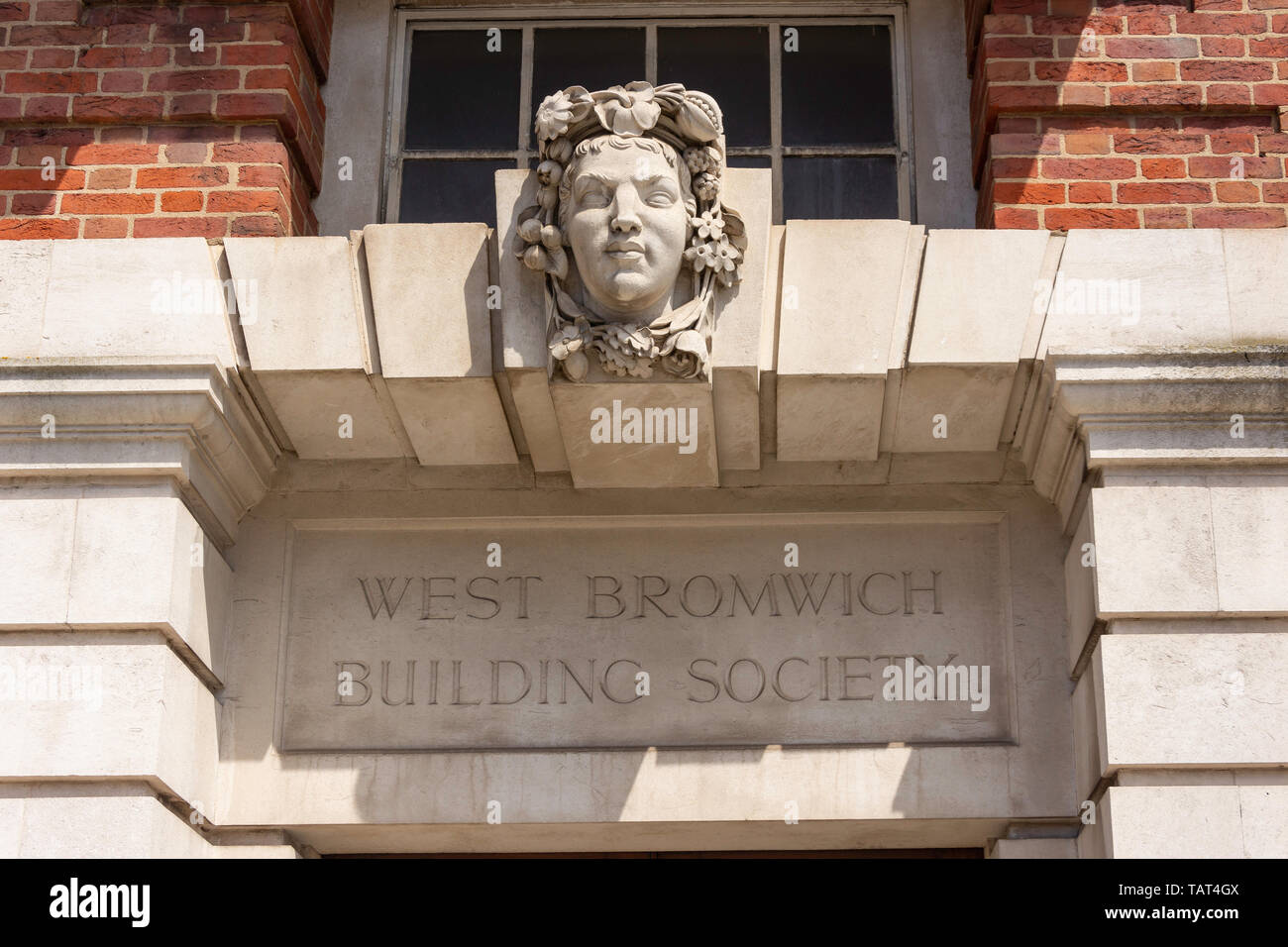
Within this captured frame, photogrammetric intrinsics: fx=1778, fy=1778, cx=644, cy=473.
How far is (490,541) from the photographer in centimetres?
701

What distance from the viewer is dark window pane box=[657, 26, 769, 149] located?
7.84 metres

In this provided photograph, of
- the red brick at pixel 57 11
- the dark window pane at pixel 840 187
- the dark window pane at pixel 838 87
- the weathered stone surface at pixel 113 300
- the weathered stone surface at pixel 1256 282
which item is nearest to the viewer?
the weathered stone surface at pixel 1256 282

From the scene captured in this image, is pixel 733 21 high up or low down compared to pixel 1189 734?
up

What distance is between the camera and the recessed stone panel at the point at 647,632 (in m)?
6.68

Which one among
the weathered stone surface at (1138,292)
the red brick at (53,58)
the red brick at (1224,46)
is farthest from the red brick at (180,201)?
the red brick at (1224,46)

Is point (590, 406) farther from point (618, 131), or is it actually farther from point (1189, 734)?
point (1189, 734)

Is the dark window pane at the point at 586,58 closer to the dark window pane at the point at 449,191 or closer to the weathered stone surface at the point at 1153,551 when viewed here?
the dark window pane at the point at 449,191

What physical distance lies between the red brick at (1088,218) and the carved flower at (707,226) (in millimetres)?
1441

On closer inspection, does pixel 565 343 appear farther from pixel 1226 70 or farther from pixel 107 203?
pixel 1226 70

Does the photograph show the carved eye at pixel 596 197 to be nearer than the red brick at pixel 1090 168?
Yes

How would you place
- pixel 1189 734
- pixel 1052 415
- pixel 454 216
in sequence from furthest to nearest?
pixel 454 216 < pixel 1052 415 < pixel 1189 734

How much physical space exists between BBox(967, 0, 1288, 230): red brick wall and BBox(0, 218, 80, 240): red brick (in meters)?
3.67
